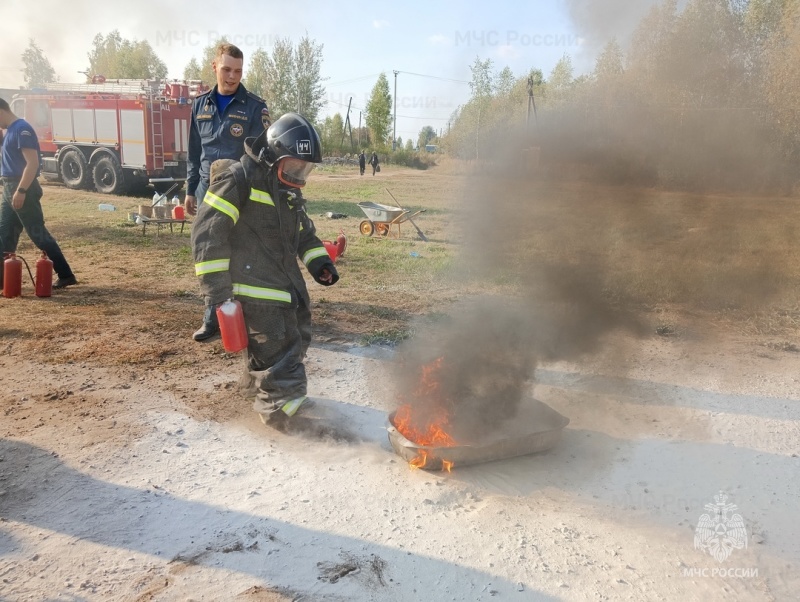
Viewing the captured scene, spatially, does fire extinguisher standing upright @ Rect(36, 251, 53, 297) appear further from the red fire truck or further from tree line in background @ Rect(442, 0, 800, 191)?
the red fire truck

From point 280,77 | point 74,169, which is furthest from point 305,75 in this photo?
point 74,169

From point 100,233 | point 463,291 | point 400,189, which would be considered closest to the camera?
point 463,291

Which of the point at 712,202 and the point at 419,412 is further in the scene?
the point at 712,202

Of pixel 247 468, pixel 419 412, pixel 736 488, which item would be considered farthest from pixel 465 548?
pixel 736 488

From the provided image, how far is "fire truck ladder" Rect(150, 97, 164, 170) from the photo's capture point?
Result: 15086mm

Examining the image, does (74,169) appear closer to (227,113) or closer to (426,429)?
(227,113)

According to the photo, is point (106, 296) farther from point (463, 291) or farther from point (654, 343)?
point (654, 343)

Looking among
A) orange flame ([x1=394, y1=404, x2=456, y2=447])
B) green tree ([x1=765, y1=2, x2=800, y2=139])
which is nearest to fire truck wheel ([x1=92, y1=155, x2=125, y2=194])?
orange flame ([x1=394, y1=404, x2=456, y2=447])

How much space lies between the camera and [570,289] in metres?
5.23

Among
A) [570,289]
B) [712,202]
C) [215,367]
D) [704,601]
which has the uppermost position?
[712,202]

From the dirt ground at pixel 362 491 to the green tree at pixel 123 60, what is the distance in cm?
4988

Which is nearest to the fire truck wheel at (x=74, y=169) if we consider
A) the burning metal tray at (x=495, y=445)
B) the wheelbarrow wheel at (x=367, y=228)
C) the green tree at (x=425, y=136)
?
the wheelbarrow wheel at (x=367, y=228)

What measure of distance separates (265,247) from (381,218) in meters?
7.78

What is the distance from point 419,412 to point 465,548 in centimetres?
95
